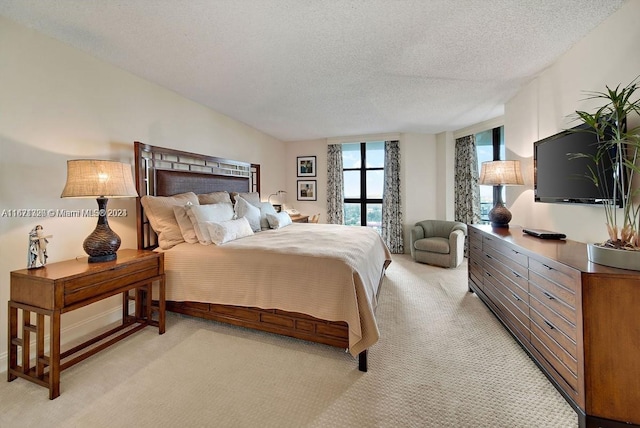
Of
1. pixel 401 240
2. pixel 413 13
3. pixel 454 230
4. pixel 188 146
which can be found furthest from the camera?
pixel 401 240

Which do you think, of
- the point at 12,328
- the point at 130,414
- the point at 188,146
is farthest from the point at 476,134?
the point at 12,328

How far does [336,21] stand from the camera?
1982 mm

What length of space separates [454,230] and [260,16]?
13.8ft

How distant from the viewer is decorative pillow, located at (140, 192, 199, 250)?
2.72 metres

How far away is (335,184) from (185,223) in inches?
149

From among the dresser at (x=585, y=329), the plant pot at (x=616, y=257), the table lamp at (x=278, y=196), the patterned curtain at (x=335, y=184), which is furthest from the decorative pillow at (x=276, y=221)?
the plant pot at (x=616, y=257)

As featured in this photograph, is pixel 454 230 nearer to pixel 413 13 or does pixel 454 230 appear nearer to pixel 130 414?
pixel 413 13

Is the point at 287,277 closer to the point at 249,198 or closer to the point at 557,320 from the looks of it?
the point at 557,320

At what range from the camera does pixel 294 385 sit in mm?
1779

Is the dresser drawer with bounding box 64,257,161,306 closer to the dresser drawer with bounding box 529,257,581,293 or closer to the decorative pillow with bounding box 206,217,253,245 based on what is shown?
the decorative pillow with bounding box 206,217,253,245

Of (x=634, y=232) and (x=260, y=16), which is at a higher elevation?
(x=260, y=16)

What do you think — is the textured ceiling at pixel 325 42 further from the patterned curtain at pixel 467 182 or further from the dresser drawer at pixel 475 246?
the dresser drawer at pixel 475 246

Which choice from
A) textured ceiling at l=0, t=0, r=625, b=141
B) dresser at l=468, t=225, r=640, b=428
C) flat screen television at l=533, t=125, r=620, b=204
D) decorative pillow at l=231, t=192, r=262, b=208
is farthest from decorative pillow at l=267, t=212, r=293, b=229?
flat screen television at l=533, t=125, r=620, b=204

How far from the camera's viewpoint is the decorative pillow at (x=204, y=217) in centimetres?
268
